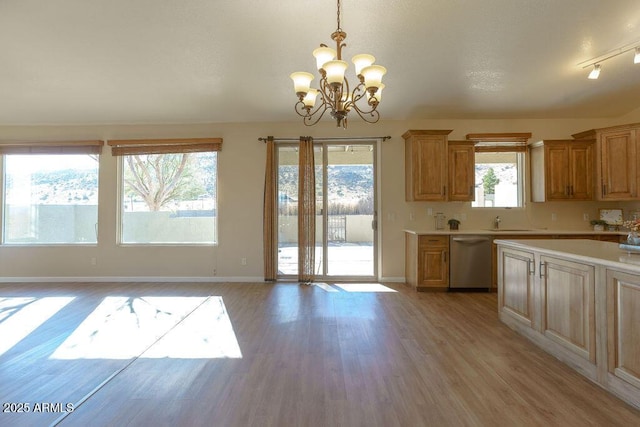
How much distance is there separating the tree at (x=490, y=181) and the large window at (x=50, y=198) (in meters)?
6.58

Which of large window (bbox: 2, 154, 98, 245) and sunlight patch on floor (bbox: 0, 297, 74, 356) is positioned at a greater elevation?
→ large window (bbox: 2, 154, 98, 245)

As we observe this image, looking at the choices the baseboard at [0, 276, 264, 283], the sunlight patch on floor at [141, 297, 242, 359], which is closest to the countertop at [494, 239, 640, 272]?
the sunlight patch on floor at [141, 297, 242, 359]

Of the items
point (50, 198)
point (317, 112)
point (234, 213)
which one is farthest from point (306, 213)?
point (50, 198)

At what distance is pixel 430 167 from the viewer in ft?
15.4

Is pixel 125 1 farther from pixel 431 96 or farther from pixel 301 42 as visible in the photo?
pixel 431 96

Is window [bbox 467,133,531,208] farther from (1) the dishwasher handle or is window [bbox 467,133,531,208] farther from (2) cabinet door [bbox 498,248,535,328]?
(2) cabinet door [bbox 498,248,535,328]

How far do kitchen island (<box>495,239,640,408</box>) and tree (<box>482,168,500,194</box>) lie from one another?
2.26 metres

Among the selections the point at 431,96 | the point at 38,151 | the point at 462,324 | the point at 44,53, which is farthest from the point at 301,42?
the point at 38,151

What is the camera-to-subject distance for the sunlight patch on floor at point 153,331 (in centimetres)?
255

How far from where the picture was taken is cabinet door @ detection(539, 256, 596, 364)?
6.89 feet

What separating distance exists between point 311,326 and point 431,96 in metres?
3.52

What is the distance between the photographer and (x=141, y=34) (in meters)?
3.07

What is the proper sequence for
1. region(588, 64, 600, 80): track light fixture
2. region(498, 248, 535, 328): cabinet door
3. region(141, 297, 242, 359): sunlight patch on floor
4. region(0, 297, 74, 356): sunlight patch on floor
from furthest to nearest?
region(588, 64, 600, 80): track light fixture → region(0, 297, 74, 356): sunlight patch on floor → region(498, 248, 535, 328): cabinet door → region(141, 297, 242, 359): sunlight patch on floor

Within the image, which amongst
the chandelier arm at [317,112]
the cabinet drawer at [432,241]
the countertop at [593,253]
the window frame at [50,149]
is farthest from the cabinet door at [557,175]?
the window frame at [50,149]
